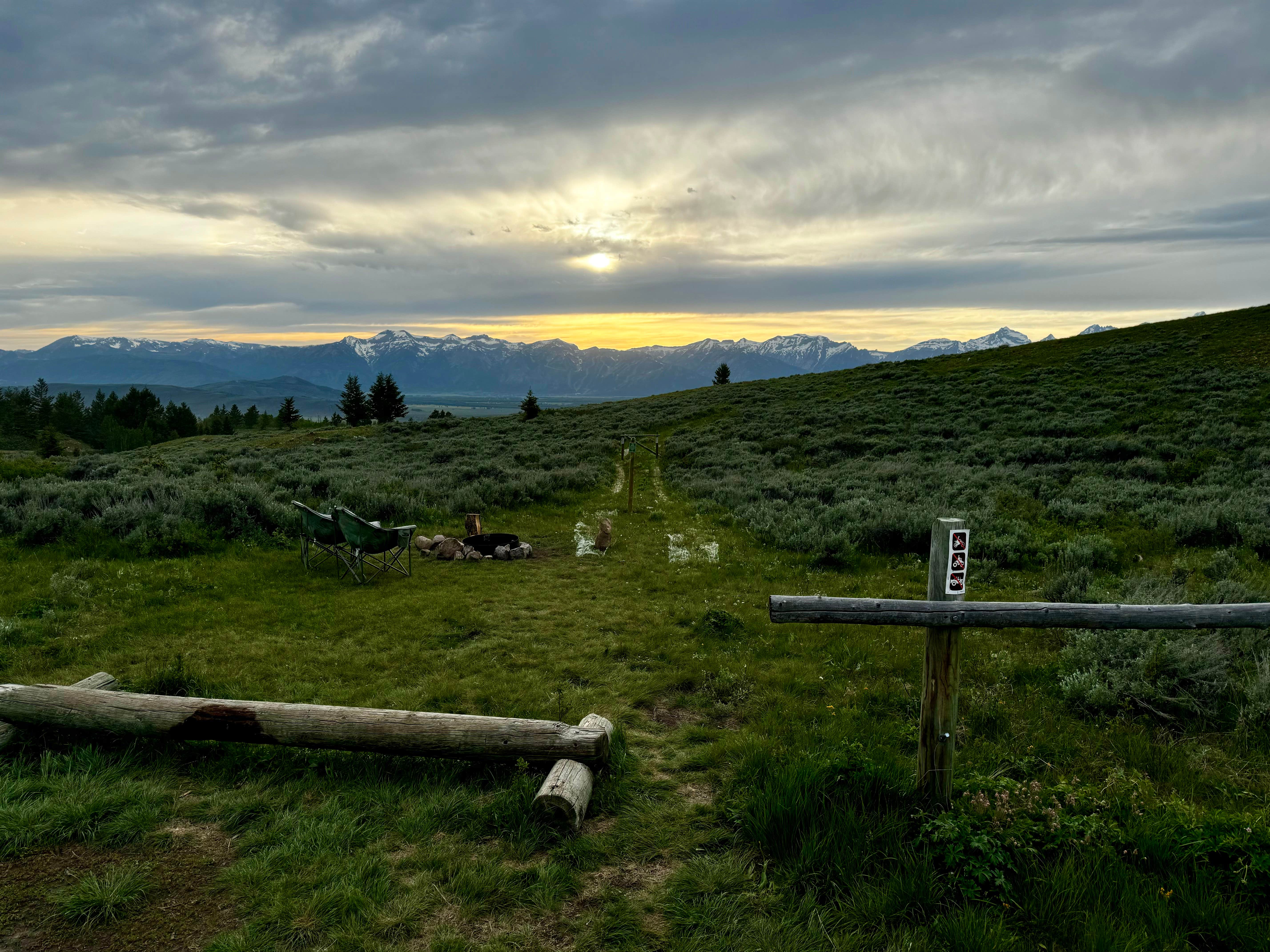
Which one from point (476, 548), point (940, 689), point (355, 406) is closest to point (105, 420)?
point (355, 406)

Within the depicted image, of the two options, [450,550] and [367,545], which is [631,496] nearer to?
[450,550]

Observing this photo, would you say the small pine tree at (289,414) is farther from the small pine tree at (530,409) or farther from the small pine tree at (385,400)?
the small pine tree at (530,409)

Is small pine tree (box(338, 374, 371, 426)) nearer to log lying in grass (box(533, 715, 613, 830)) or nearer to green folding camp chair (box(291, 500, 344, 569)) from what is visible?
green folding camp chair (box(291, 500, 344, 569))

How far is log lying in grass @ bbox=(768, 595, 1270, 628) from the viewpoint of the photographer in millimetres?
4395

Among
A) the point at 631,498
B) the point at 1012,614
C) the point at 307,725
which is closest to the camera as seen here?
the point at 1012,614

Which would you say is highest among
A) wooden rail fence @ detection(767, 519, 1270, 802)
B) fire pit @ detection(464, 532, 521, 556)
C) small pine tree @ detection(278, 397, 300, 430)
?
small pine tree @ detection(278, 397, 300, 430)

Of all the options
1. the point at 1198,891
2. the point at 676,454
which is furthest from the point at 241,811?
the point at 676,454

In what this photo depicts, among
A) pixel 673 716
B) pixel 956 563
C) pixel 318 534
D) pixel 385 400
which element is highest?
pixel 385 400

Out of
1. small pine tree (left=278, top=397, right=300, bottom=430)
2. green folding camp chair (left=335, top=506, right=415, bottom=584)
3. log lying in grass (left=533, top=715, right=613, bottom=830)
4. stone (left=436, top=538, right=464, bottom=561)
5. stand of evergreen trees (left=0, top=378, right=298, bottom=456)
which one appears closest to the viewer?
log lying in grass (left=533, top=715, right=613, bottom=830)

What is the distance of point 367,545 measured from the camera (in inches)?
442

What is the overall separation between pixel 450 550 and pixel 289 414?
83692 mm

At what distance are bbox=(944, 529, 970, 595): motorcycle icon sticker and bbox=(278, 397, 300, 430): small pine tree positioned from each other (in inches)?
3278

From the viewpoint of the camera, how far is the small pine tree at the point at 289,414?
263 feet

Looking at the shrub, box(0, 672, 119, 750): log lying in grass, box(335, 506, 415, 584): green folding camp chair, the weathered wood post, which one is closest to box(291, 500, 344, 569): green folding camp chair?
box(335, 506, 415, 584): green folding camp chair
